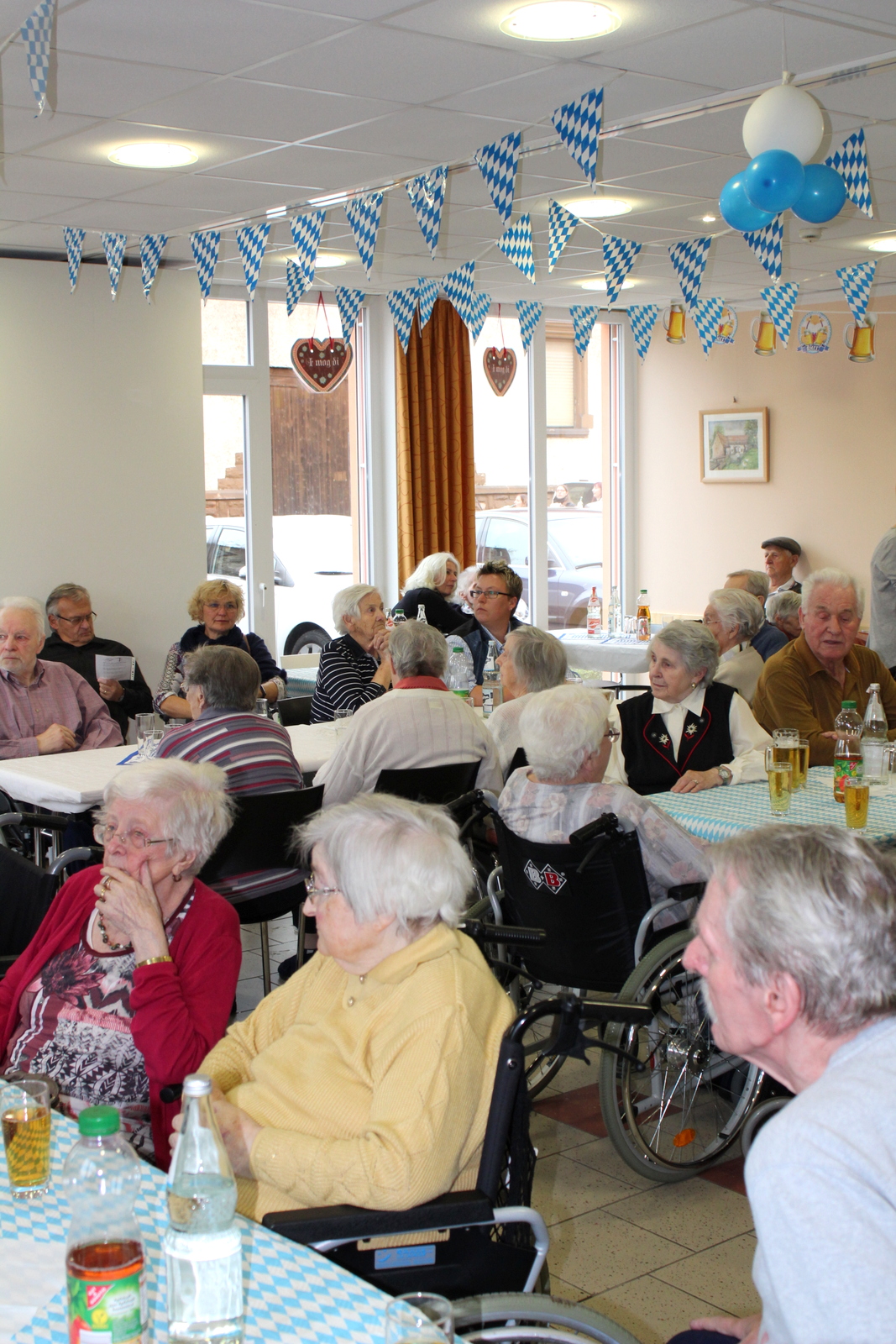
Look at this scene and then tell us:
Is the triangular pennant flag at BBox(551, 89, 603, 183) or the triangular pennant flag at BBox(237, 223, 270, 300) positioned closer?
the triangular pennant flag at BBox(551, 89, 603, 183)

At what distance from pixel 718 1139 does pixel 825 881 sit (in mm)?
2051

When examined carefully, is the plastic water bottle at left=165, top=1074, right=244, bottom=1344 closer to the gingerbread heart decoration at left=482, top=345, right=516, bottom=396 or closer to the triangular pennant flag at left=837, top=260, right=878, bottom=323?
the triangular pennant flag at left=837, top=260, right=878, bottom=323

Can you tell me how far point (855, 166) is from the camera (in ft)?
16.3

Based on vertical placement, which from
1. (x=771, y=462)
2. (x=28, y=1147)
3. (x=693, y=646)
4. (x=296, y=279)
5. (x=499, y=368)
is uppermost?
(x=296, y=279)

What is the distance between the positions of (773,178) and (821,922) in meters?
2.83

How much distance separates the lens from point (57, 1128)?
74.6 inches

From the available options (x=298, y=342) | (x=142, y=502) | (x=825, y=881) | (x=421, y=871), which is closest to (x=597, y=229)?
(x=298, y=342)

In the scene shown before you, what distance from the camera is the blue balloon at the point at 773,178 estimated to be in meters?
3.64

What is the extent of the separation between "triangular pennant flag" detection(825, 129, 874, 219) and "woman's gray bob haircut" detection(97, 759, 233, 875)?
3436mm

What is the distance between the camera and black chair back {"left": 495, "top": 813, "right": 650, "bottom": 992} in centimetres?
308

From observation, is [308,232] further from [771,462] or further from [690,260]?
[771,462]

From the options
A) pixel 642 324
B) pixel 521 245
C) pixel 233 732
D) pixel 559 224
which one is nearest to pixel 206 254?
pixel 521 245

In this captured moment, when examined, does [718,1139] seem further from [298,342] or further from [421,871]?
[298,342]

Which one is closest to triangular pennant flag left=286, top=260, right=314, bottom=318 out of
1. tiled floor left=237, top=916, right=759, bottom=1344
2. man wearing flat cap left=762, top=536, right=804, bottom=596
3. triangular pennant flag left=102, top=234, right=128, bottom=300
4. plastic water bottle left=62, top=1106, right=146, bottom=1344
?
triangular pennant flag left=102, top=234, right=128, bottom=300
